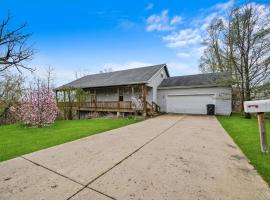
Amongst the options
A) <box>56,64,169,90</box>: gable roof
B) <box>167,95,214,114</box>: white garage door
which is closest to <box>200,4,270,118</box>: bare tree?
<box>167,95,214,114</box>: white garage door

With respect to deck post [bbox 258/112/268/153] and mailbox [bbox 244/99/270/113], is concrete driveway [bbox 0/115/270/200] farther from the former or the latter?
mailbox [bbox 244/99/270/113]

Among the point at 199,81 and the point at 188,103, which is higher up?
the point at 199,81

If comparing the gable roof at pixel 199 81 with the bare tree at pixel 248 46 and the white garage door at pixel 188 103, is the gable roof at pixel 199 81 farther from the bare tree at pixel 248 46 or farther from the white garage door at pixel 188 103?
the white garage door at pixel 188 103

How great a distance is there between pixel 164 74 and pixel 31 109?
47.3 feet

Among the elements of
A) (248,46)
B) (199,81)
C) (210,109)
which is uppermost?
(248,46)

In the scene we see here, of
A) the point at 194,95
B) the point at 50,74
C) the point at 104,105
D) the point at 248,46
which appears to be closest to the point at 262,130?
the point at 248,46

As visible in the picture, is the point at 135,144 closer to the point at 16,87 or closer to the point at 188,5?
the point at 188,5

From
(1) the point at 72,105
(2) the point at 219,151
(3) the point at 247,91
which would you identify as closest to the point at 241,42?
(3) the point at 247,91

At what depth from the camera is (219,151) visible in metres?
4.26

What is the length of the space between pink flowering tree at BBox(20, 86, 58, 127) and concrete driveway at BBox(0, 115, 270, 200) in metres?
5.46

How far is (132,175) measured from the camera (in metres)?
2.88

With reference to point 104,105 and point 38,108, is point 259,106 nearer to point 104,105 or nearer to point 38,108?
point 38,108

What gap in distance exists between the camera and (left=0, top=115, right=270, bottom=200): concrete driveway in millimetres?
2297

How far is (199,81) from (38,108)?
14.0m
